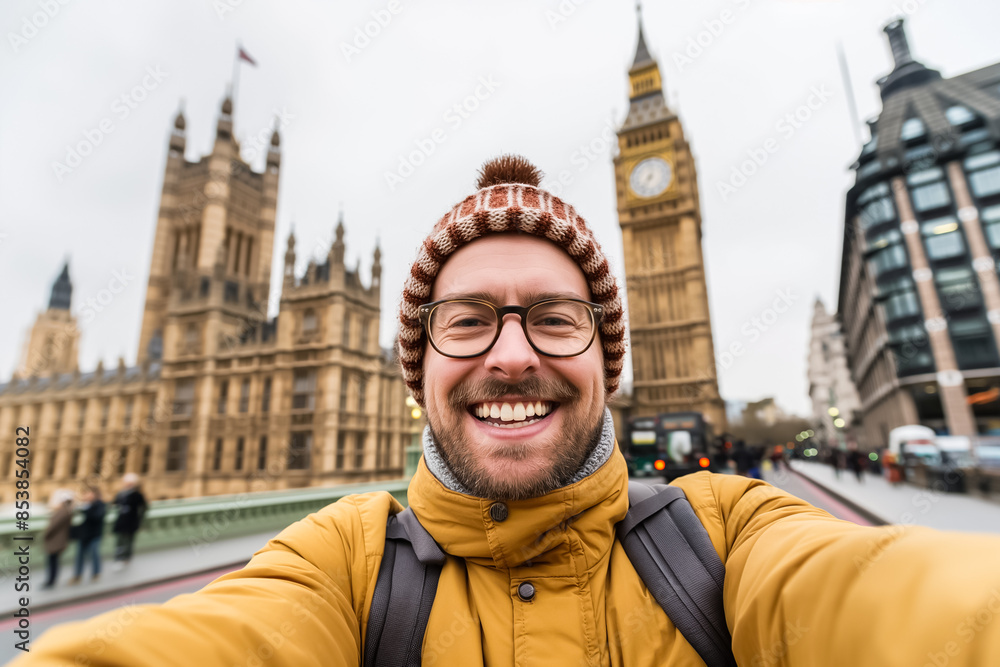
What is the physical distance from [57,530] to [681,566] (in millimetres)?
7806

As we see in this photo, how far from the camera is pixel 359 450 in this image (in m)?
26.7

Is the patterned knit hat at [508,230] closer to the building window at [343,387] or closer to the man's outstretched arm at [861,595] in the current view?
the man's outstretched arm at [861,595]

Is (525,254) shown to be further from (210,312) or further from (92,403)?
(92,403)

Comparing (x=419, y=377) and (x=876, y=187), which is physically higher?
(x=876, y=187)

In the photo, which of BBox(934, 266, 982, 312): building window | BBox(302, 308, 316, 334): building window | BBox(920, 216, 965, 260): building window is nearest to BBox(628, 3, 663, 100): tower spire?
BBox(920, 216, 965, 260): building window

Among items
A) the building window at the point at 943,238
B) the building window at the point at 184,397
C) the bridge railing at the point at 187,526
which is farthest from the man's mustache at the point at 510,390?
the building window at the point at 943,238

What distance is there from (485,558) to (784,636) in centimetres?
67

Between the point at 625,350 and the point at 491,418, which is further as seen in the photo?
the point at 625,350

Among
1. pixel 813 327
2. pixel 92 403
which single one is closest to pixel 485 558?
pixel 92 403

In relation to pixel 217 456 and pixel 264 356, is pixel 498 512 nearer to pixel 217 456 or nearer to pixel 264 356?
pixel 264 356

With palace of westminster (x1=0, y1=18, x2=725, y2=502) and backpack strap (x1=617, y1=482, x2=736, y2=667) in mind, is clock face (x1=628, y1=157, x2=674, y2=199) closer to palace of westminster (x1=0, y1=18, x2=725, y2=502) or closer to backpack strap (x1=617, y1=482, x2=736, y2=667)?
palace of westminster (x1=0, y1=18, x2=725, y2=502)

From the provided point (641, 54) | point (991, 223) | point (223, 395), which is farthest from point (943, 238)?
point (223, 395)

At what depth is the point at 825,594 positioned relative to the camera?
0.82 meters

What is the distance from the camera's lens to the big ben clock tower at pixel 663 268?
3550 centimetres
